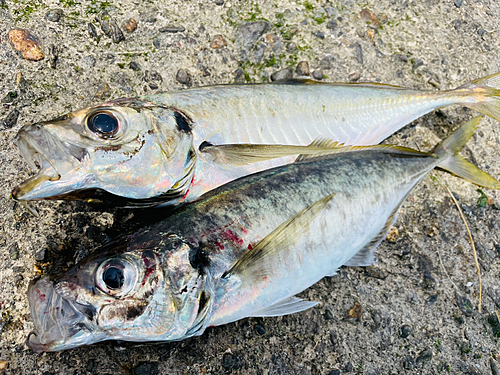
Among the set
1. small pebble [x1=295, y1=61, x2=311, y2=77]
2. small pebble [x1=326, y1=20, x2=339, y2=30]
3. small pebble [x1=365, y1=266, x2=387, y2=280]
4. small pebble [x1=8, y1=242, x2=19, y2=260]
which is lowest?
small pebble [x1=365, y1=266, x2=387, y2=280]

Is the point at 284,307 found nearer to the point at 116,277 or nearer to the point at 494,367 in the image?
the point at 116,277

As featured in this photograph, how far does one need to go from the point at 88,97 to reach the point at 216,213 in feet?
4.65

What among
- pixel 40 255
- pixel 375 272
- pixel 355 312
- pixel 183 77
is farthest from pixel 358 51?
pixel 40 255

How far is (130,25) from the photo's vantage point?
2.86 metres

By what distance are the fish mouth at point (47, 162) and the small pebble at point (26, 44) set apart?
1128mm

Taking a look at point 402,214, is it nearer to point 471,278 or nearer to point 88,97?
point 471,278

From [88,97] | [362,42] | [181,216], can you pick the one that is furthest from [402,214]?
[88,97]

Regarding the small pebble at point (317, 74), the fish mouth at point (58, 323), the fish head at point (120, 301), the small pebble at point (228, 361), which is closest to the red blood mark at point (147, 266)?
the fish head at point (120, 301)

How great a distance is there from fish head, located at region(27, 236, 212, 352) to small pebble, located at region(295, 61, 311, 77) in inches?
75.6

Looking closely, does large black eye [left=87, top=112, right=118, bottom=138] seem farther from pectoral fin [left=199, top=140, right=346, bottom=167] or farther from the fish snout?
the fish snout

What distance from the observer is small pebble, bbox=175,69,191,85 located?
9.14ft

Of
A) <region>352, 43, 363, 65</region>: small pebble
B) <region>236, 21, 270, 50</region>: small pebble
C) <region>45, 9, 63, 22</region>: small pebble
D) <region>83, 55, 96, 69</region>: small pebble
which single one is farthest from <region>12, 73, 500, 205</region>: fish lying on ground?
<region>45, 9, 63, 22</region>: small pebble

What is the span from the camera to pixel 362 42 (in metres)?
3.23

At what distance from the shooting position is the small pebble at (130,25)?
286 centimetres
